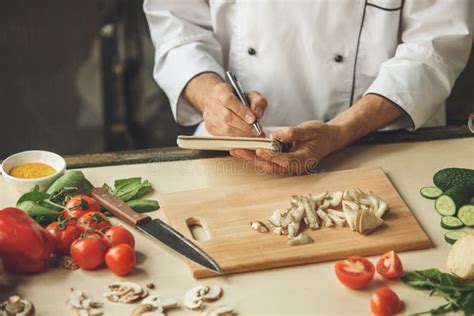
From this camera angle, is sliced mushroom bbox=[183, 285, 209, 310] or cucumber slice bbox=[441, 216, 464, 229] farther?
cucumber slice bbox=[441, 216, 464, 229]

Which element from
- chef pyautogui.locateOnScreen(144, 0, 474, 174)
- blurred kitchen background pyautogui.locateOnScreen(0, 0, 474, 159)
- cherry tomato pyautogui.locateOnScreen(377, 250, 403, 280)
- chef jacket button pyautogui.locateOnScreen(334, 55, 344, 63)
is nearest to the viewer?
cherry tomato pyautogui.locateOnScreen(377, 250, 403, 280)

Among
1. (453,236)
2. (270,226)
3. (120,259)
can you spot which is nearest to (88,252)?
(120,259)

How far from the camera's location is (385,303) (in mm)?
1487

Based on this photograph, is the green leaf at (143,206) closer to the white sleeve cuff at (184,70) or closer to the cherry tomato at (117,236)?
the cherry tomato at (117,236)

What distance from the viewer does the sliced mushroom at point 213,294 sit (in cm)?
153

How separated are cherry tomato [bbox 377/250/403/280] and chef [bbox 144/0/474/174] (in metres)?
0.53

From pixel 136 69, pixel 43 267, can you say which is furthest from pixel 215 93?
pixel 136 69

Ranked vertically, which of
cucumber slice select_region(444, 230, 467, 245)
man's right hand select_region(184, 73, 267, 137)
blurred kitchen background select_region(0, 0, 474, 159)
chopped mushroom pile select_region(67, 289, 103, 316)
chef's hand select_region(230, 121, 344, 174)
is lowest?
blurred kitchen background select_region(0, 0, 474, 159)

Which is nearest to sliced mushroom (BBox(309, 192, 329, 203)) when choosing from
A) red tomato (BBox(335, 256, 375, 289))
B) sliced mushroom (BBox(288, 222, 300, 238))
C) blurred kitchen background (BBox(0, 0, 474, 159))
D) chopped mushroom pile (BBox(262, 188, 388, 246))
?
chopped mushroom pile (BBox(262, 188, 388, 246))

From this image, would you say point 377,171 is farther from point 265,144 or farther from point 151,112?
point 151,112

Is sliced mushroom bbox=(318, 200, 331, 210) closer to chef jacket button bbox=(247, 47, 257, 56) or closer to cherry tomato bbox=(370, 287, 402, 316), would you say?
cherry tomato bbox=(370, 287, 402, 316)

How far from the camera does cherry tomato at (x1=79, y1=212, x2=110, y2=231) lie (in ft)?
5.45

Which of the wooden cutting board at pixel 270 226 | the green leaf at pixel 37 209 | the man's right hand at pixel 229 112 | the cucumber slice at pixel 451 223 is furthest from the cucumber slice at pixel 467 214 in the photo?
the green leaf at pixel 37 209

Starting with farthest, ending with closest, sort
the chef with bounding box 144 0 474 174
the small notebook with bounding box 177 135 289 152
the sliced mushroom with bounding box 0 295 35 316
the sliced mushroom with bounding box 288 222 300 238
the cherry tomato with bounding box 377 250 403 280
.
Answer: the chef with bounding box 144 0 474 174
the small notebook with bounding box 177 135 289 152
the sliced mushroom with bounding box 288 222 300 238
the cherry tomato with bounding box 377 250 403 280
the sliced mushroom with bounding box 0 295 35 316
